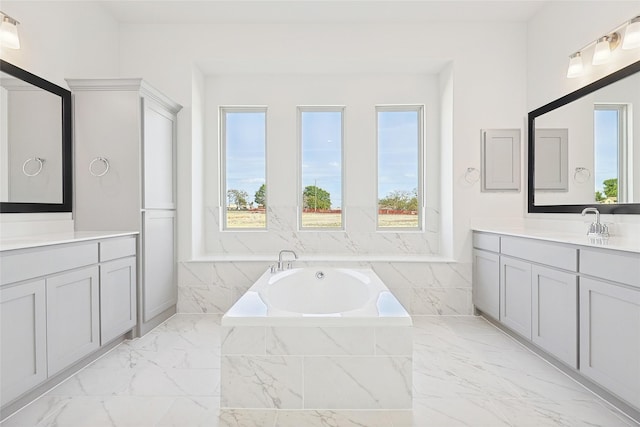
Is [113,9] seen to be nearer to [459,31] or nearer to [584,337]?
[459,31]

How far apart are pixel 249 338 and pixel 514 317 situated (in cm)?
216

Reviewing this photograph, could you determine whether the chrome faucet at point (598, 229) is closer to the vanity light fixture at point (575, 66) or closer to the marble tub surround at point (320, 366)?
the vanity light fixture at point (575, 66)

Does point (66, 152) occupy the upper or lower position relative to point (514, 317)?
upper

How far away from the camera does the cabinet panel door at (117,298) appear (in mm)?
2586

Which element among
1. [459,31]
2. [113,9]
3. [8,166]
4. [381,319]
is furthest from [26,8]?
[459,31]

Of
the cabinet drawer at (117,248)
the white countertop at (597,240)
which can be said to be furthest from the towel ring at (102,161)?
the white countertop at (597,240)

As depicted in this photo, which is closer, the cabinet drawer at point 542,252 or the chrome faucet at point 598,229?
the cabinet drawer at point 542,252

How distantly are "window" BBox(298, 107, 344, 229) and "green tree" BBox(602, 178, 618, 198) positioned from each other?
2412 mm

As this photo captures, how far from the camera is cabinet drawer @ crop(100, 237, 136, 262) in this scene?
2604 mm

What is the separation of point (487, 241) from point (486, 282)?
1.26 ft

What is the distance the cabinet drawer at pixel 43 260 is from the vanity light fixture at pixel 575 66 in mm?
3903

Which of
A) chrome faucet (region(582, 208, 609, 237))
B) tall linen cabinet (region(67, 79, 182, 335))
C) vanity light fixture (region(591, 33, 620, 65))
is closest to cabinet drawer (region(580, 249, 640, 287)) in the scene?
chrome faucet (region(582, 208, 609, 237))

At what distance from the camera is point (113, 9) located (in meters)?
3.55

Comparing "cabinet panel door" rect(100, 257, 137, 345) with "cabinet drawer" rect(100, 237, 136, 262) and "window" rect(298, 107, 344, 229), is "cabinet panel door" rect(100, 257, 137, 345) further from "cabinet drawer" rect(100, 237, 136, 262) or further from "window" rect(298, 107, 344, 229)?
"window" rect(298, 107, 344, 229)
